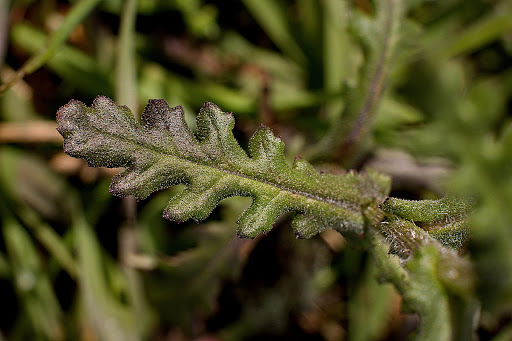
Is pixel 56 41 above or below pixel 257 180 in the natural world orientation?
above

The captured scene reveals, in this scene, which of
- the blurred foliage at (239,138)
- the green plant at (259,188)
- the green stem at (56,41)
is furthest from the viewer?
the blurred foliage at (239,138)

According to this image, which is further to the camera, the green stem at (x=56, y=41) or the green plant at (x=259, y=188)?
the green stem at (x=56, y=41)

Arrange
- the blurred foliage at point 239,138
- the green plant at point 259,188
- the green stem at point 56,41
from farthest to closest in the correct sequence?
the blurred foliage at point 239,138, the green stem at point 56,41, the green plant at point 259,188

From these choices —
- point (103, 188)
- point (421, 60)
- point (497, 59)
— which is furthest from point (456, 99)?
point (103, 188)

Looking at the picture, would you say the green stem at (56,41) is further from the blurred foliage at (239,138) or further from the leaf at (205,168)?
the leaf at (205,168)

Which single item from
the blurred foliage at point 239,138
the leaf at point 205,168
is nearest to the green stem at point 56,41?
the blurred foliage at point 239,138

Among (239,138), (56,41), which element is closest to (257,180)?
(56,41)

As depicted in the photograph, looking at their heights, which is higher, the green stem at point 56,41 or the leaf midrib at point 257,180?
the green stem at point 56,41

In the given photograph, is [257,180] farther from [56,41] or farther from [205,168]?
[56,41]
